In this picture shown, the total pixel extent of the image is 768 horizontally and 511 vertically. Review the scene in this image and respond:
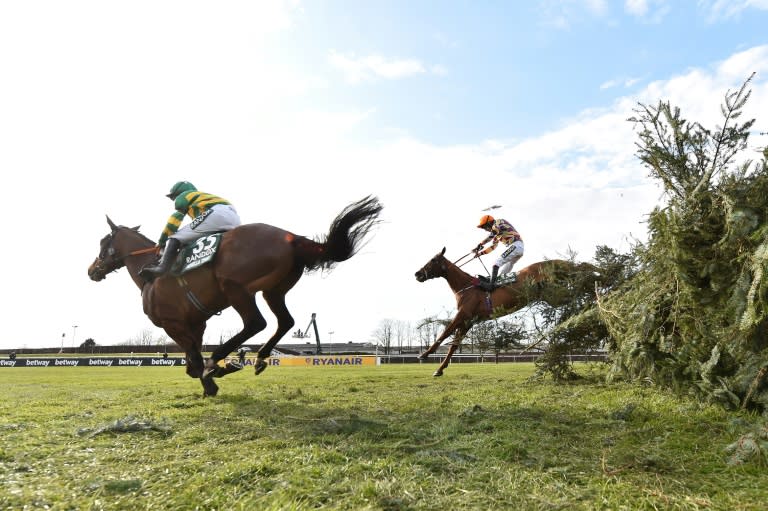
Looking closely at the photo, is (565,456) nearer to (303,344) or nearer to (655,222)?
(655,222)

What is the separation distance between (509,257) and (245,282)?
5.50 metres

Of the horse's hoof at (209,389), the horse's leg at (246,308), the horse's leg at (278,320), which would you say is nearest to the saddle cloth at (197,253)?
the horse's leg at (246,308)

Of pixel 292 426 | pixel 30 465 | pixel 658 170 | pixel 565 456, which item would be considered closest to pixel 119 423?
pixel 30 465

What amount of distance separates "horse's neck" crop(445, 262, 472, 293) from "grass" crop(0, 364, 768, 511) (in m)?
4.88

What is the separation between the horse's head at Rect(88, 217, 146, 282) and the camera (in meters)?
7.62

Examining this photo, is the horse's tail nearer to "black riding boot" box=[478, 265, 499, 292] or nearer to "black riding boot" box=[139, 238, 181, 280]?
"black riding boot" box=[139, 238, 181, 280]

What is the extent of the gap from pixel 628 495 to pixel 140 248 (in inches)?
299

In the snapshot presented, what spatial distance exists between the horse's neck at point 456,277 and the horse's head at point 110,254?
592 cm

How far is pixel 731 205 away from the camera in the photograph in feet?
10.8

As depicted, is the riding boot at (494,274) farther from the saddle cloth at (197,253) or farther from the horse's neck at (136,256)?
the horse's neck at (136,256)

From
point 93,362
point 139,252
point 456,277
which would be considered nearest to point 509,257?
point 456,277

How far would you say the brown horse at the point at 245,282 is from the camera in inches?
226

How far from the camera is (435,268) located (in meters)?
9.85

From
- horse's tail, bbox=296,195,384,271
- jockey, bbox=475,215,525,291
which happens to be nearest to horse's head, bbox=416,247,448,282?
jockey, bbox=475,215,525,291
